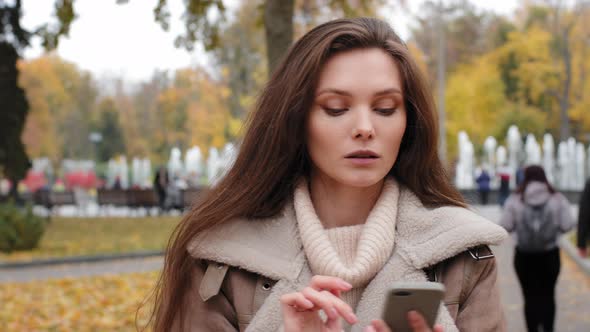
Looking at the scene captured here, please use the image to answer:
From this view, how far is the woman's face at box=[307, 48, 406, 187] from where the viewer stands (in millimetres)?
2084

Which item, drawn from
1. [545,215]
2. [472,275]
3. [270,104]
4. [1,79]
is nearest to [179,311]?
[270,104]

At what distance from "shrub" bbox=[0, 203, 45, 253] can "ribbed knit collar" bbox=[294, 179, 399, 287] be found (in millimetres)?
14633

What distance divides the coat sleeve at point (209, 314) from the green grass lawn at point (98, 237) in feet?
36.4

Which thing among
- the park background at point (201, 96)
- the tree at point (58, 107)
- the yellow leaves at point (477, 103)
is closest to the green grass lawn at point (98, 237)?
the park background at point (201, 96)

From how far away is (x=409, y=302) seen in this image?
64.5 inches

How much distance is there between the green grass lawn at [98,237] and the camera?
15367 mm

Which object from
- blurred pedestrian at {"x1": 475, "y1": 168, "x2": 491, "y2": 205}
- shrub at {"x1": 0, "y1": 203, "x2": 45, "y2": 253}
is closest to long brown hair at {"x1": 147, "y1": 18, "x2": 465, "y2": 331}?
shrub at {"x1": 0, "y1": 203, "x2": 45, "y2": 253}

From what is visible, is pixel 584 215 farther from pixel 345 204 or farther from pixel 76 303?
pixel 345 204

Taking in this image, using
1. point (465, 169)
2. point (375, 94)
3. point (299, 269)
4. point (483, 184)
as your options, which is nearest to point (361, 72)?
point (375, 94)

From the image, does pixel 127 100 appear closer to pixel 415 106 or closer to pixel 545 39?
pixel 545 39

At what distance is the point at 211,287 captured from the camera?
212cm

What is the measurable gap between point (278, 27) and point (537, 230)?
130 inches

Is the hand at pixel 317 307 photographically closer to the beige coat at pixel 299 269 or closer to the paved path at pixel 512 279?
the beige coat at pixel 299 269

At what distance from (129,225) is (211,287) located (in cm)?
2141
